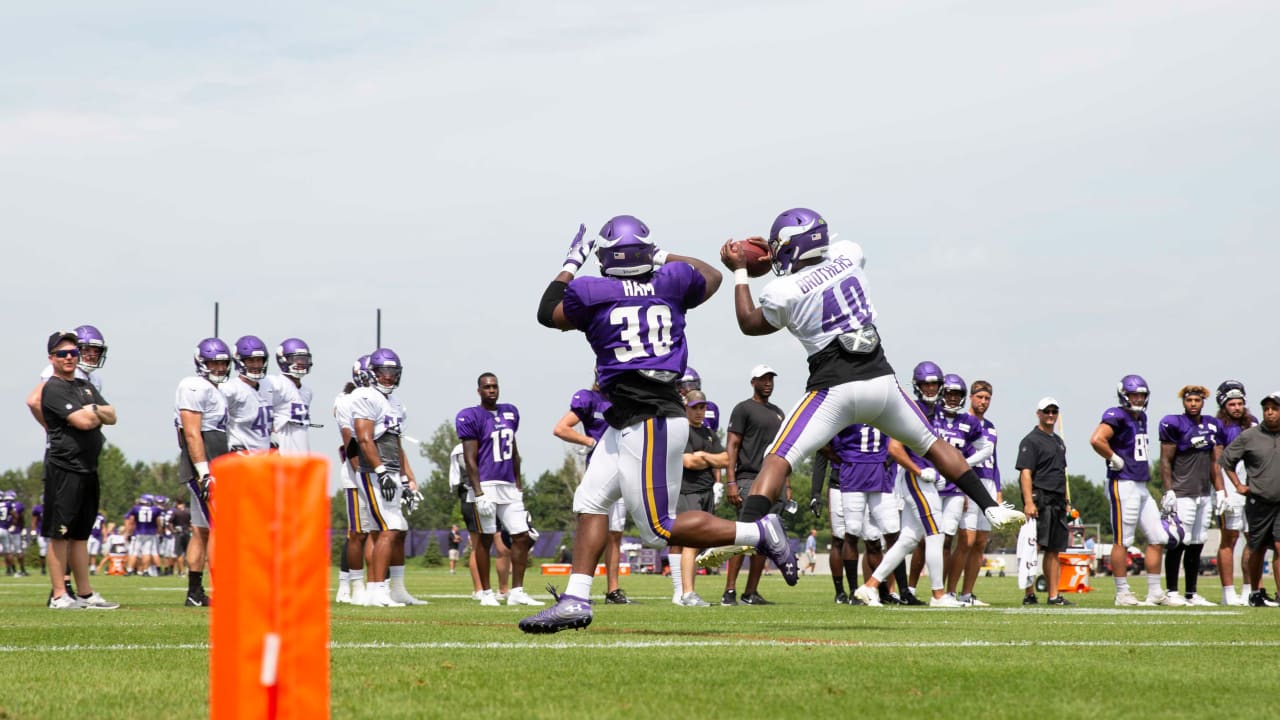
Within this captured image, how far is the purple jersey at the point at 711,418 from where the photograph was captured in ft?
49.4

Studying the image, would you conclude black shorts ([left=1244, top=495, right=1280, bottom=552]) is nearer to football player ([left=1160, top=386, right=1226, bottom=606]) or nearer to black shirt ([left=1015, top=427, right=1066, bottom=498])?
football player ([left=1160, top=386, right=1226, bottom=606])

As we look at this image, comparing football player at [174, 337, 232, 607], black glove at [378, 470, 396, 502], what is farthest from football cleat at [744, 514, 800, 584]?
football player at [174, 337, 232, 607]

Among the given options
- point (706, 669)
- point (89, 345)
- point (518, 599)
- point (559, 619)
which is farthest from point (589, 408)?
point (706, 669)

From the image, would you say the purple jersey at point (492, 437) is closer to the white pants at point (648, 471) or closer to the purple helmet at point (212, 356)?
the purple helmet at point (212, 356)

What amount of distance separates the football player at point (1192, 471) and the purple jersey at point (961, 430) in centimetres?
189

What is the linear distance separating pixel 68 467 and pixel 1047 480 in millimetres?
9994

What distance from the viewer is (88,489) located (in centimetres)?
1169

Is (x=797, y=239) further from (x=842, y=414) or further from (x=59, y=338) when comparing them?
(x=59, y=338)

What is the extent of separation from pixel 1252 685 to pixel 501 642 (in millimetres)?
3707

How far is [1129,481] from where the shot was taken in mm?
14148

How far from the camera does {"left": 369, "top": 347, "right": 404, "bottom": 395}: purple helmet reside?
1346 cm

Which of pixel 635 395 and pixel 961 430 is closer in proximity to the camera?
pixel 635 395

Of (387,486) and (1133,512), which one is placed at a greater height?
(387,486)

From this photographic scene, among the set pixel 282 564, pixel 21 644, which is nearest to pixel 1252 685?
pixel 282 564
